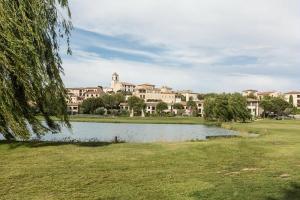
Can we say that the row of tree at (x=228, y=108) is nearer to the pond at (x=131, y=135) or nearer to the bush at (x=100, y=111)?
the pond at (x=131, y=135)

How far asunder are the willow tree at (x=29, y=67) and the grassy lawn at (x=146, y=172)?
1.33m

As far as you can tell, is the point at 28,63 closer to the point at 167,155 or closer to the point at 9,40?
the point at 9,40

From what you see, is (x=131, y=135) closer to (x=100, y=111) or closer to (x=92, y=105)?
(x=100, y=111)

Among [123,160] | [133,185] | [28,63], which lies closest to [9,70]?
[28,63]

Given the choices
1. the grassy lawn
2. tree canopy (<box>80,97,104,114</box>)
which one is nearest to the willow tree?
the grassy lawn

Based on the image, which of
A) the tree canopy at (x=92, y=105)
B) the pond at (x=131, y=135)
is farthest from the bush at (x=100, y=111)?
the pond at (x=131, y=135)

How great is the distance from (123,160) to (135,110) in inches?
6113

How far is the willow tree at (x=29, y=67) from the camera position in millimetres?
16500

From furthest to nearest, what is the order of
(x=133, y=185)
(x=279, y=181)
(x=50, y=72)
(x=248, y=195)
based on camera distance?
(x=50, y=72) < (x=279, y=181) < (x=133, y=185) < (x=248, y=195)

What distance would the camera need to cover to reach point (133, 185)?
38.7ft

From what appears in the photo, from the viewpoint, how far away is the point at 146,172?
1363 centimetres

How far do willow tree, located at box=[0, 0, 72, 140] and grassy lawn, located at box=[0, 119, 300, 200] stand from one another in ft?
4.37

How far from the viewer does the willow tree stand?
1650 centimetres

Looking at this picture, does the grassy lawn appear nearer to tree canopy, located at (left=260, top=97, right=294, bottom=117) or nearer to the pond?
the pond
